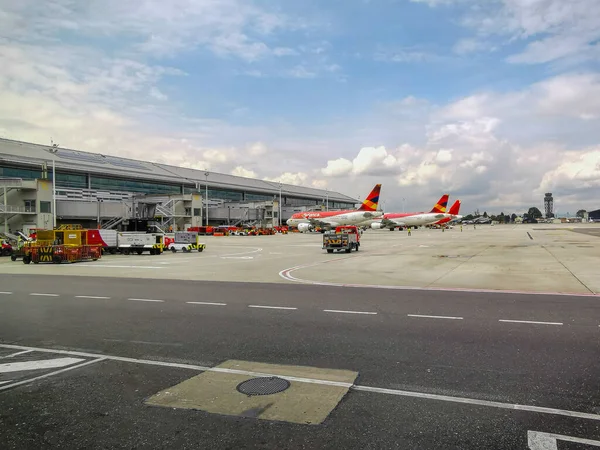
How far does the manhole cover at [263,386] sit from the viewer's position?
236 inches

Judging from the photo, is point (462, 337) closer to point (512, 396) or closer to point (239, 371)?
point (512, 396)

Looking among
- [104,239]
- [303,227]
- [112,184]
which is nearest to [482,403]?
[104,239]

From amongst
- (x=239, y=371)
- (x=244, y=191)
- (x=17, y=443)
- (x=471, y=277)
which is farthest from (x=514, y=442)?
(x=244, y=191)

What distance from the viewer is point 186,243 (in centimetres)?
4300

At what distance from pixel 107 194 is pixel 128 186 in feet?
23.9

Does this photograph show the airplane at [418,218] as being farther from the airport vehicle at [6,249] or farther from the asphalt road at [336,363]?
the asphalt road at [336,363]

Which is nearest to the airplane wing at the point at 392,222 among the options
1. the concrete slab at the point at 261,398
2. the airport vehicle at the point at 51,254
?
the airport vehicle at the point at 51,254

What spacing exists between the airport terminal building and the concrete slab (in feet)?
148

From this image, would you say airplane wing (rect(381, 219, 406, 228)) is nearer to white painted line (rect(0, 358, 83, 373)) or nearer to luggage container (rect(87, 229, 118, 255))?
luggage container (rect(87, 229, 118, 255))

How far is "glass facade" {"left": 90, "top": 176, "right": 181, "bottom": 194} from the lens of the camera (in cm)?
9425

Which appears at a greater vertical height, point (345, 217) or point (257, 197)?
point (257, 197)

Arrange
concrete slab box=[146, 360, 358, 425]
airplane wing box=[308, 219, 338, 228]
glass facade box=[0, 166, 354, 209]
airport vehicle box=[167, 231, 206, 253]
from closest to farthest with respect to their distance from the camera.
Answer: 1. concrete slab box=[146, 360, 358, 425]
2. airport vehicle box=[167, 231, 206, 253]
3. glass facade box=[0, 166, 354, 209]
4. airplane wing box=[308, 219, 338, 228]

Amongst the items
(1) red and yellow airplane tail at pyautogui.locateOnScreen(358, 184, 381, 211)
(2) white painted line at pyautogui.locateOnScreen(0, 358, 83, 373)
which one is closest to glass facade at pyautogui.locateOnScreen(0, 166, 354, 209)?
(1) red and yellow airplane tail at pyautogui.locateOnScreen(358, 184, 381, 211)

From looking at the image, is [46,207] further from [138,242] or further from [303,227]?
[303,227]
